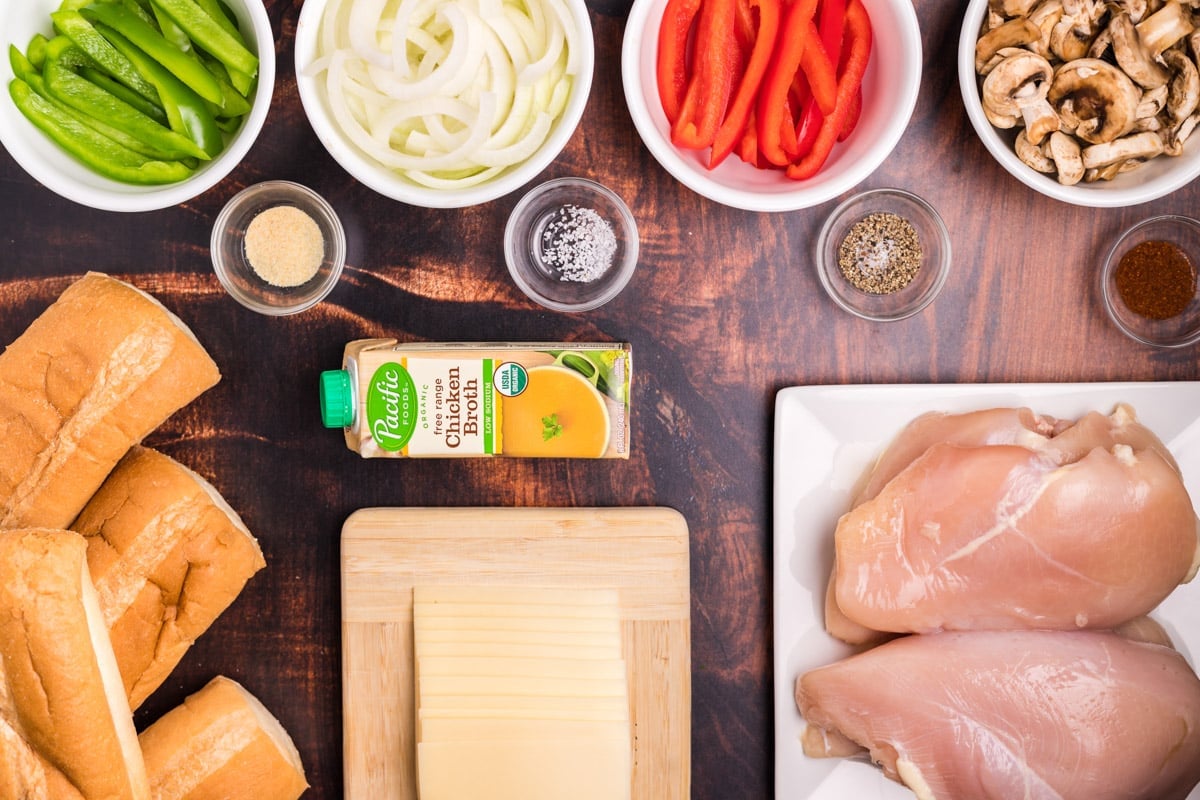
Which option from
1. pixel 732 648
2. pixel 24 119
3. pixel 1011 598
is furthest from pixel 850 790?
pixel 24 119

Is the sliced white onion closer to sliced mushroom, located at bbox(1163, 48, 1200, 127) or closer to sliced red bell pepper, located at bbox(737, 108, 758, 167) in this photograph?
sliced red bell pepper, located at bbox(737, 108, 758, 167)

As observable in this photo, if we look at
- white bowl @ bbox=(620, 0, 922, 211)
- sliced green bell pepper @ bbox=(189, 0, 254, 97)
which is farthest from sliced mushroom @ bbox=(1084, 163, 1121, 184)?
sliced green bell pepper @ bbox=(189, 0, 254, 97)

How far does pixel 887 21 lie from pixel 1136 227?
61cm

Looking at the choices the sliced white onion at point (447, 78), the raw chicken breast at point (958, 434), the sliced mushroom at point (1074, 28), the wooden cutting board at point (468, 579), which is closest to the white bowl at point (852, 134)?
the sliced white onion at point (447, 78)

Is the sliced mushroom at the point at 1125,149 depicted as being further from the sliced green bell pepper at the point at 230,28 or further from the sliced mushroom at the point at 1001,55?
the sliced green bell pepper at the point at 230,28

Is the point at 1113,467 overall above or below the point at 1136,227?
below

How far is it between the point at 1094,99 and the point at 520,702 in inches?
54.8

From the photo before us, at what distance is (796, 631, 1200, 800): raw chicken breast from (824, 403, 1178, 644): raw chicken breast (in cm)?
11

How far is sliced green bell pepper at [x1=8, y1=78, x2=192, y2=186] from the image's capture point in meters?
1.35

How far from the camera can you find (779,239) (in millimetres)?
1590

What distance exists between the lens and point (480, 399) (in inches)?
57.1

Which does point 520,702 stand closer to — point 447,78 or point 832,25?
point 447,78

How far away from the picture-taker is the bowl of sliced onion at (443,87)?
1.36 meters

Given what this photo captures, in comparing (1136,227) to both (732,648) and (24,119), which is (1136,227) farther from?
(24,119)
